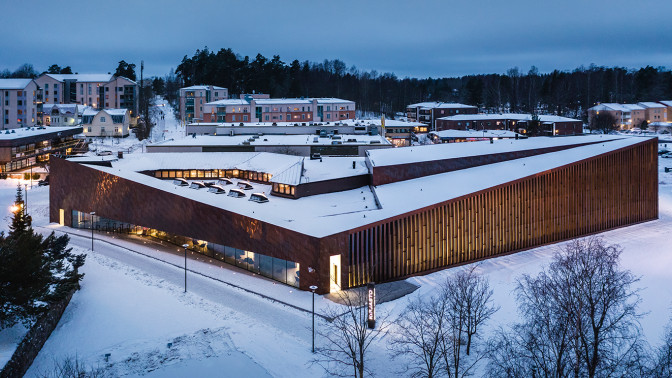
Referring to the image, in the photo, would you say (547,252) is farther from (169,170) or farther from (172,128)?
(172,128)

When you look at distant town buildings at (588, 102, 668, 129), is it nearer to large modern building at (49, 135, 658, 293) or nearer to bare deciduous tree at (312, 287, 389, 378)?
large modern building at (49, 135, 658, 293)

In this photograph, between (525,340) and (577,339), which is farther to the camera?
(525,340)

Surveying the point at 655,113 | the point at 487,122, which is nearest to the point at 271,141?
the point at 487,122

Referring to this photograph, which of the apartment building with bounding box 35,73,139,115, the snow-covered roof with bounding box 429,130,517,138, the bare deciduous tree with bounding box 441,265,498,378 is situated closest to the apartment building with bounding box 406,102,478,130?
the snow-covered roof with bounding box 429,130,517,138

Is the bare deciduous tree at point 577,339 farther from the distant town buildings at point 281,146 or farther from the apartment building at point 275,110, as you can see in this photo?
the apartment building at point 275,110

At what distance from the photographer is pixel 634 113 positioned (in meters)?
90.3

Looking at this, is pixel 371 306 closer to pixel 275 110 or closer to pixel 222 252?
pixel 222 252

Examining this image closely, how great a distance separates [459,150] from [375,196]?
28.5ft

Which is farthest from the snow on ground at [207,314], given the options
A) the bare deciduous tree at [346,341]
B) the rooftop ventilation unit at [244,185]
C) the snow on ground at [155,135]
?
the snow on ground at [155,135]

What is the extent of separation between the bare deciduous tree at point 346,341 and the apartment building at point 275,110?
54.9 metres

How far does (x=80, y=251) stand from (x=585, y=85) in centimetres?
10093

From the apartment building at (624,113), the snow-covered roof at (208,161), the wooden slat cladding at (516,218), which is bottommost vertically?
the wooden slat cladding at (516,218)

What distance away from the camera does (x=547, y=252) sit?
92.6 feet

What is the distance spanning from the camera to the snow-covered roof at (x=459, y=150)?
1364 inches
